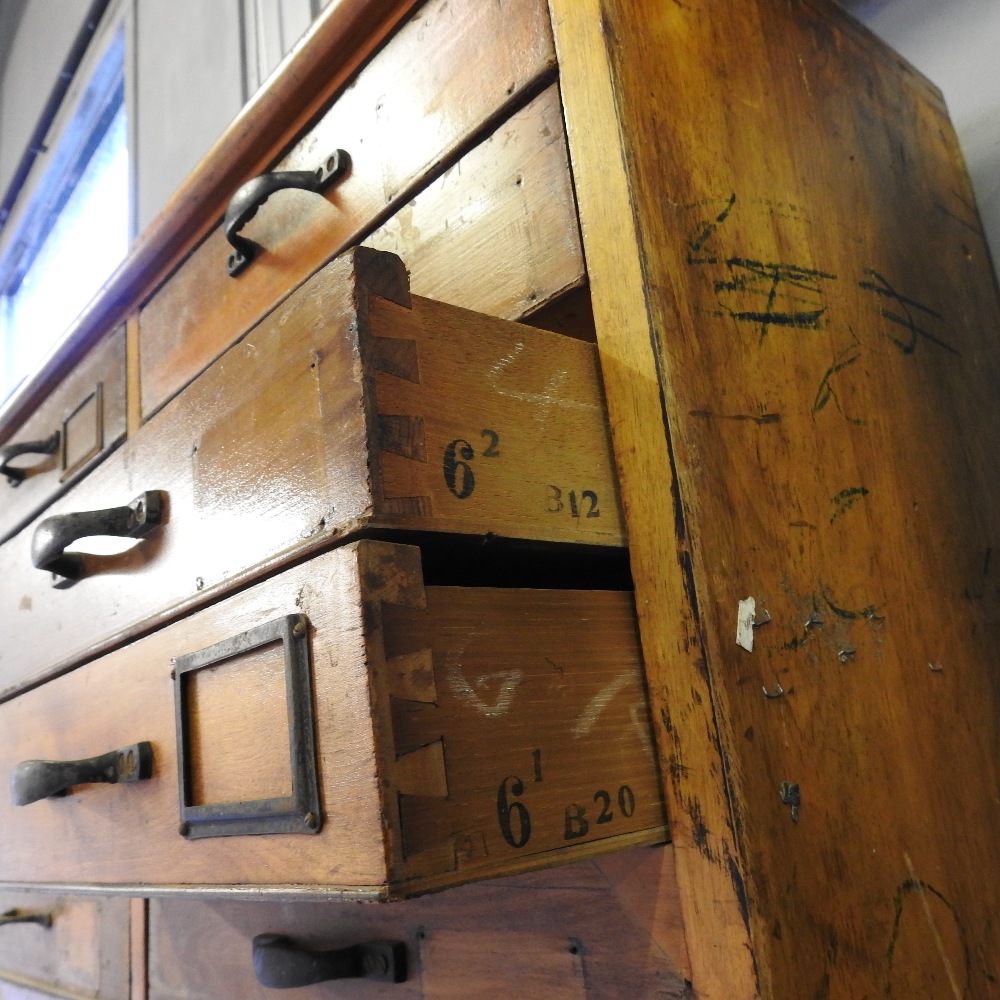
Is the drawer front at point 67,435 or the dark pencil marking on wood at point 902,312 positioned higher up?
the drawer front at point 67,435

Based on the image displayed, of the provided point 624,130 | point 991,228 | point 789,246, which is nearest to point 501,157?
point 624,130

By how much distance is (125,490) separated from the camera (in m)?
0.66

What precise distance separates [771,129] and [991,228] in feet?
1.19

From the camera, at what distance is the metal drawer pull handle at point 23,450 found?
98 cm

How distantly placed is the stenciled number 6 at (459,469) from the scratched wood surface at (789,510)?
10 cm

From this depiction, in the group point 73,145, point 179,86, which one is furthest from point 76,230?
point 179,86

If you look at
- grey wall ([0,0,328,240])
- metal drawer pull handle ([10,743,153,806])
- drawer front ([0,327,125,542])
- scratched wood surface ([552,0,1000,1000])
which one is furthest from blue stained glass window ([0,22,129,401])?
scratched wood surface ([552,0,1000,1000])

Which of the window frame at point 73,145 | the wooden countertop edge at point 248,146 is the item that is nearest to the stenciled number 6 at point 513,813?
the wooden countertop edge at point 248,146

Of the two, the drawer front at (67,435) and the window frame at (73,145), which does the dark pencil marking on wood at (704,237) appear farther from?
the window frame at (73,145)

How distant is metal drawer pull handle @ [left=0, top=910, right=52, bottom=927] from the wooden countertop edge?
63 centimetres

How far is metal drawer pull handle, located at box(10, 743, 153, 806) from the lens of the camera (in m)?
0.56

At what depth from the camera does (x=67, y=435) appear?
98 centimetres

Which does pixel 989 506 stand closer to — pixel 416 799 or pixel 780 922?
pixel 780 922

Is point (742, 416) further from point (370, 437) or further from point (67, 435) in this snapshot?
point (67, 435)
